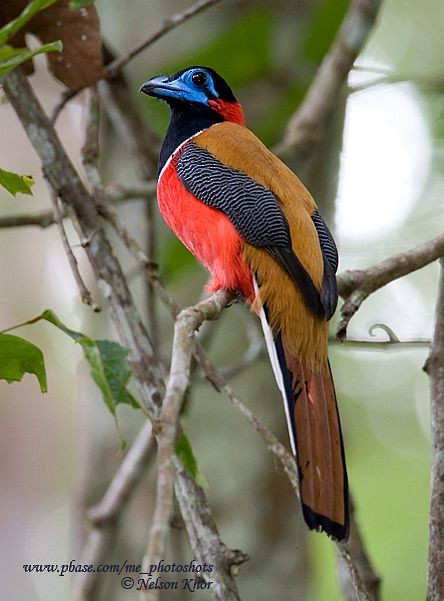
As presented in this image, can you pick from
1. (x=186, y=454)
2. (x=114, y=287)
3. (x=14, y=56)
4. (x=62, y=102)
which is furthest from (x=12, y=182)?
(x=62, y=102)

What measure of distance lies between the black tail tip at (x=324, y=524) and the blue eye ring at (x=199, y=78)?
2.15 metres

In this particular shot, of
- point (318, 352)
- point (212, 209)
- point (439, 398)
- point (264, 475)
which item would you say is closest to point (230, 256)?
point (212, 209)

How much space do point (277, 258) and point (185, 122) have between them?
107cm

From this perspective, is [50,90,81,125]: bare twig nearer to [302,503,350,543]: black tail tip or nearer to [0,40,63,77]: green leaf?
[0,40,63,77]: green leaf

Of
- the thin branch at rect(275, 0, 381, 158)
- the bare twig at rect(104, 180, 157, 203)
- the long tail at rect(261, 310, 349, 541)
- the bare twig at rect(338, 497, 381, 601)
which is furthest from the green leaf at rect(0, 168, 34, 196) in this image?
the thin branch at rect(275, 0, 381, 158)

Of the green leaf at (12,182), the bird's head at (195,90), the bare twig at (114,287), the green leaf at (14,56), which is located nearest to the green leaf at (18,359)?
the green leaf at (12,182)

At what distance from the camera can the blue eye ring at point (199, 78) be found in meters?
3.93

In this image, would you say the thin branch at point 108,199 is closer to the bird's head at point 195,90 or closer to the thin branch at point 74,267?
the thin branch at point 74,267

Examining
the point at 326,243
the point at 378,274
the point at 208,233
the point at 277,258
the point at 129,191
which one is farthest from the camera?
the point at 129,191

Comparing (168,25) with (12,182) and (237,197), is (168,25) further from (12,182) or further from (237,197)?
(12,182)

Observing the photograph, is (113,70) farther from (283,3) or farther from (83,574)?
(83,574)

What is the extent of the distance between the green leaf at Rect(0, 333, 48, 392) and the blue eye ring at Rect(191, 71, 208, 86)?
1977mm

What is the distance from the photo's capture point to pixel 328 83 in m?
4.17

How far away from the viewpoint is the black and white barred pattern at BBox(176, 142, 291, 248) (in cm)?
303
